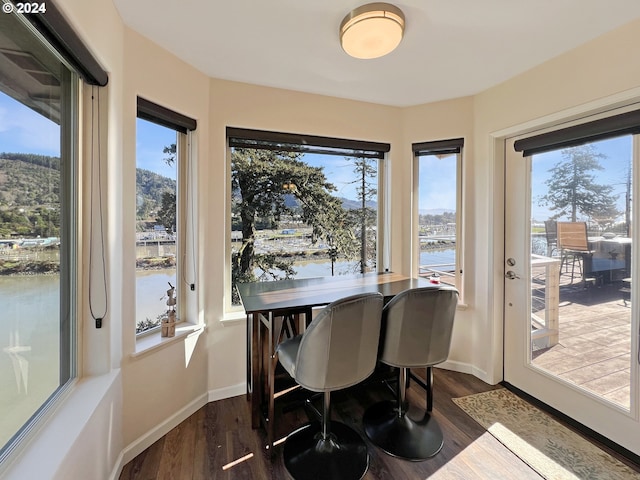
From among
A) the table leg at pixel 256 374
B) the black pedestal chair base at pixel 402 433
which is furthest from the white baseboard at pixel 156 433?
the black pedestal chair base at pixel 402 433

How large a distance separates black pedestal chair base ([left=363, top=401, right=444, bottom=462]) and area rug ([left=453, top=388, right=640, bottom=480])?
15.8 inches

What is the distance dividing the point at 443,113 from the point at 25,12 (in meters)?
2.83

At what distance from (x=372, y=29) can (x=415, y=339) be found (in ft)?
5.84

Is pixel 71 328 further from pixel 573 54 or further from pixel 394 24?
pixel 573 54

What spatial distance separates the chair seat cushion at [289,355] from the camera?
64.7 inches

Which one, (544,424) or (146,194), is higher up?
(146,194)

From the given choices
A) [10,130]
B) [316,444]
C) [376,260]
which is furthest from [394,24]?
[316,444]

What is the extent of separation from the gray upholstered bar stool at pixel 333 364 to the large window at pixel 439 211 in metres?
1.55

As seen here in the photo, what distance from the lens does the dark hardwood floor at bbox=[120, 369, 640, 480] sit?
164 cm

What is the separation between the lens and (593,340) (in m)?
1.99

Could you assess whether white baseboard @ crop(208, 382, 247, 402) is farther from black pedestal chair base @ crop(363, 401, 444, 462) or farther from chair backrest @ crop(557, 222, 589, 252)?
chair backrest @ crop(557, 222, 589, 252)

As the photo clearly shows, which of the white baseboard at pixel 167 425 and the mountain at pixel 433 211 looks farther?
the mountain at pixel 433 211

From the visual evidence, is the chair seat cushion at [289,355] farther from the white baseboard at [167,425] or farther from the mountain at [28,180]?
the mountain at [28,180]

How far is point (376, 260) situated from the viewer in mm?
3029
